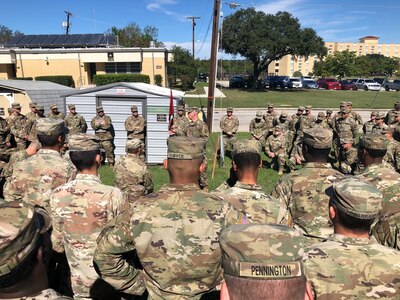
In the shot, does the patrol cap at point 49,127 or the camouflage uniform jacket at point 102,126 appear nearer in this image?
the patrol cap at point 49,127

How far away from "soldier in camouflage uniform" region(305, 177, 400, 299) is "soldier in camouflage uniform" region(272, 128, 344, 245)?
117 centimetres

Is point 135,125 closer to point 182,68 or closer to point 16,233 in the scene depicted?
point 16,233

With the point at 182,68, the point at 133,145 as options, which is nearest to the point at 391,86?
the point at 182,68

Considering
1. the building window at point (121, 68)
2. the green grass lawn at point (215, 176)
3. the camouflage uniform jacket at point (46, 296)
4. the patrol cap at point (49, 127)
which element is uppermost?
the building window at point (121, 68)

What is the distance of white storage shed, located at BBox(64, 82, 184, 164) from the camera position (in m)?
10.5

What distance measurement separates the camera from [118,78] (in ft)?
114

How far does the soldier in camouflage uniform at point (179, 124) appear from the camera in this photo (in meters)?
10.3

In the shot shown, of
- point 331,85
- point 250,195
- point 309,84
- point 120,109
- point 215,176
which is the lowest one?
point 215,176

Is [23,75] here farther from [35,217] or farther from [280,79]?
[35,217]

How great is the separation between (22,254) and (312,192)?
284 centimetres

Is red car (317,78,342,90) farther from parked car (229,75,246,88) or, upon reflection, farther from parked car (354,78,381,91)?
parked car (229,75,246,88)

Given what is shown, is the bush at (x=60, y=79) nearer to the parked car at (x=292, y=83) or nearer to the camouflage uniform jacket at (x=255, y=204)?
the parked car at (x=292, y=83)

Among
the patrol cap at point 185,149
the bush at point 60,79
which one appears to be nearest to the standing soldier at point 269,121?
the patrol cap at point 185,149

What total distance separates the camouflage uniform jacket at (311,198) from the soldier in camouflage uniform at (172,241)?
1.33 meters
